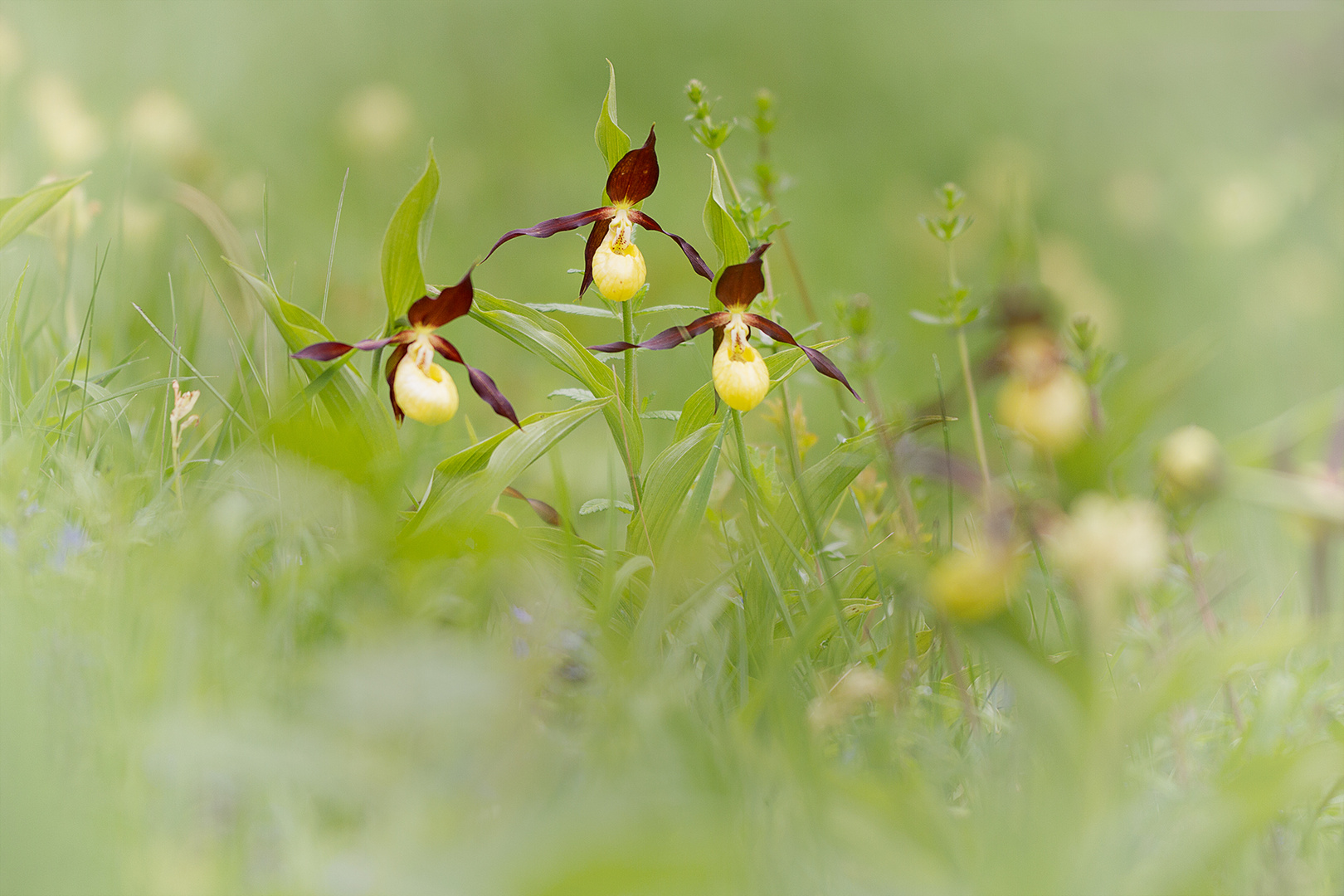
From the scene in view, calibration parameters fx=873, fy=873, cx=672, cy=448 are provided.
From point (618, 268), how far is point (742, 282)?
91 millimetres

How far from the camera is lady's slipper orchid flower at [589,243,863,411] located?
0.60 m

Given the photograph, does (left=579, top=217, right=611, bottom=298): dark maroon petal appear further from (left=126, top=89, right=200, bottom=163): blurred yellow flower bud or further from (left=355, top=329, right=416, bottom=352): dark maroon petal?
(left=126, top=89, right=200, bottom=163): blurred yellow flower bud

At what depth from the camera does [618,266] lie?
2.10 feet

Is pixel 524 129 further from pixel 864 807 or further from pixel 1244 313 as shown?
pixel 864 807

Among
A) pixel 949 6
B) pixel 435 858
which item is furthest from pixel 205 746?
pixel 949 6

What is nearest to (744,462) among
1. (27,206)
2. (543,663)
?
(543,663)

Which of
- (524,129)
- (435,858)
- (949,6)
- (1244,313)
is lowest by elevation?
(435,858)

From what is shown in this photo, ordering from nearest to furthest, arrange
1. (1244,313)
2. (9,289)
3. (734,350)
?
1. (734,350)
2. (9,289)
3. (1244,313)

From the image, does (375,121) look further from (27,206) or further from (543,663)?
(543,663)

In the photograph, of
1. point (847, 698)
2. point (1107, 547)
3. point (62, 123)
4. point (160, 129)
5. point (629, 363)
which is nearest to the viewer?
point (1107, 547)

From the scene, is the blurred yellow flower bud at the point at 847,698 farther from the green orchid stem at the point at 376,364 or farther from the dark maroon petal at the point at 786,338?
the green orchid stem at the point at 376,364

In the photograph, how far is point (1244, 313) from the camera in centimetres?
186

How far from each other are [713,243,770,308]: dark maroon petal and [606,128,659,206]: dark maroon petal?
10cm

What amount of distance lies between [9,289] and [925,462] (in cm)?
90
